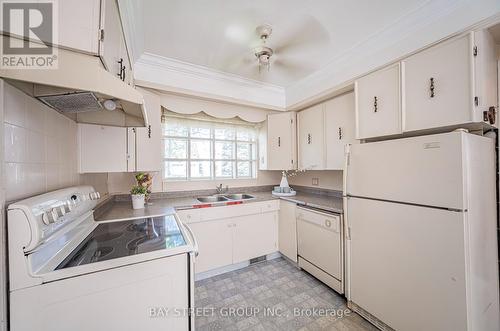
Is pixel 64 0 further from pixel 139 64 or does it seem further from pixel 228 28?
pixel 139 64

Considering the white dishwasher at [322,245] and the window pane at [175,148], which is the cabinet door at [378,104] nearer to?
the white dishwasher at [322,245]

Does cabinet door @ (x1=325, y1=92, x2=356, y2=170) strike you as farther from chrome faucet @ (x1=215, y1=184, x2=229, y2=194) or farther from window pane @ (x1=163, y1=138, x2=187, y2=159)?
window pane @ (x1=163, y1=138, x2=187, y2=159)

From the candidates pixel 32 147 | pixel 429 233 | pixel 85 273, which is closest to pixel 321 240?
pixel 429 233

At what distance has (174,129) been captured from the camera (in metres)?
2.67

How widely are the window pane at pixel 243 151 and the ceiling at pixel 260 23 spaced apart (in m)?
1.34

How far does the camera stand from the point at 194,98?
2371mm

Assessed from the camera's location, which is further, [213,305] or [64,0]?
[213,305]

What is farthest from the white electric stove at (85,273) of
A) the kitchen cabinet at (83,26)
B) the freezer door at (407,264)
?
the freezer door at (407,264)

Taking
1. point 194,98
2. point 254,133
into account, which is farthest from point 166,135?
point 254,133

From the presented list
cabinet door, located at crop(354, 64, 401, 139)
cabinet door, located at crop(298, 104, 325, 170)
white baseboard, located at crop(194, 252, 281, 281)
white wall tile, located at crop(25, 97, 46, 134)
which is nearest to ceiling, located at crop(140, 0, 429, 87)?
cabinet door, located at crop(354, 64, 401, 139)

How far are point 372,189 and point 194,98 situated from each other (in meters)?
2.18

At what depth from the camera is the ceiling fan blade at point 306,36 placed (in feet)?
5.06

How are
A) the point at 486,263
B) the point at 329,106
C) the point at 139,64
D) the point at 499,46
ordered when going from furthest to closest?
the point at 329,106 → the point at 139,64 → the point at 499,46 → the point at 486,263

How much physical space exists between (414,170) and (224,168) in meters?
2.35
